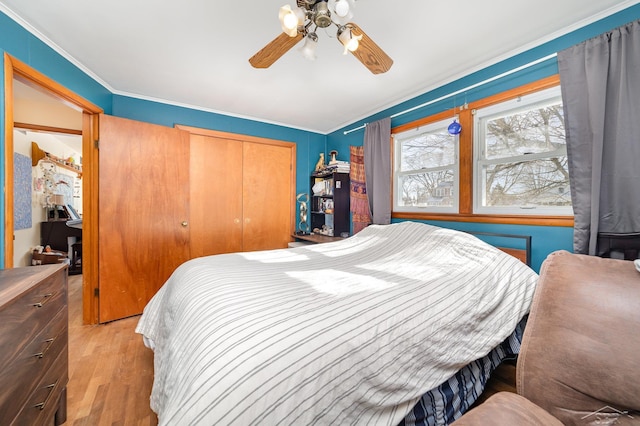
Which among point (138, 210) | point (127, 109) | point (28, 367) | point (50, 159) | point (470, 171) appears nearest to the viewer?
point (28, 367)

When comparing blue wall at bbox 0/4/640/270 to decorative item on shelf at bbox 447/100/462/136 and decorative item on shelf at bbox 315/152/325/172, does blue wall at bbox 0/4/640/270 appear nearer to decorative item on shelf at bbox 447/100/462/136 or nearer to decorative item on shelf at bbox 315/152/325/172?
decorative item on shelf at bbox 447/100/462/136

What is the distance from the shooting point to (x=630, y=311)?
0.82 metres

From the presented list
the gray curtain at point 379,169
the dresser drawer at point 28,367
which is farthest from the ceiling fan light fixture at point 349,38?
the dresser drawer at point 28,367

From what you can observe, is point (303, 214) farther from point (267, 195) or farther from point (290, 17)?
point (290, 17)

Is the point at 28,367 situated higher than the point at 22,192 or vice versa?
the point at 22,192

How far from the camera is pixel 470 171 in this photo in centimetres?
229

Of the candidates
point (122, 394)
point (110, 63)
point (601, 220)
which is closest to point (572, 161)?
point (601, 220)

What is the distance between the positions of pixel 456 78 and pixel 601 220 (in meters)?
1.63

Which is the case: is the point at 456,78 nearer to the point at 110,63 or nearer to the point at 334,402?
the point at 334,402

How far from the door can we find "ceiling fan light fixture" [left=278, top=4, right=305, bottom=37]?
2233mm

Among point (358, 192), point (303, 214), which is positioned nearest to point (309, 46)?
point (358, 192)

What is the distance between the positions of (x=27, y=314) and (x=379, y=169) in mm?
2924

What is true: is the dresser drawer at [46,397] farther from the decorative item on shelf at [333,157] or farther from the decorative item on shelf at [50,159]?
the decorative item on shelf at [50,159]

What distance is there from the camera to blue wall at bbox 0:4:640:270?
1.64m
